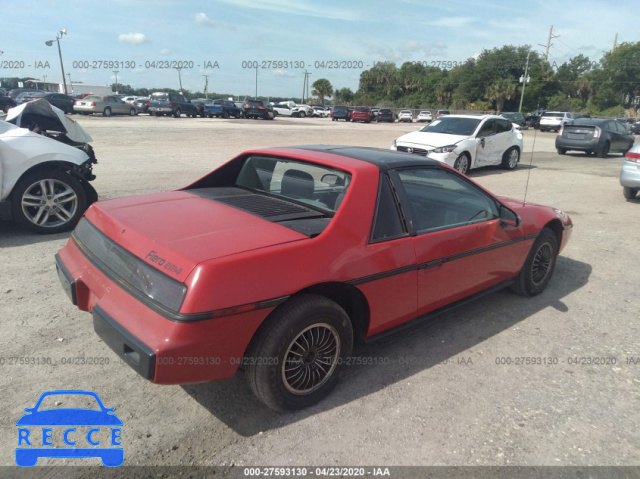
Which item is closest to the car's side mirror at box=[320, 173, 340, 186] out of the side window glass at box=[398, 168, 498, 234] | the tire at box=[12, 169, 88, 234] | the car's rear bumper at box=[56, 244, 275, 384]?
the side window glass at box=[398, 168, 498, 234]

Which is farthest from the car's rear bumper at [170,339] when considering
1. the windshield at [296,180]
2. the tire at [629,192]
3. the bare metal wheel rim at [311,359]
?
the tire at [629,192]

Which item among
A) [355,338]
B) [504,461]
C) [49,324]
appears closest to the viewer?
[504,461]

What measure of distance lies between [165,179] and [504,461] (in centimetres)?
877

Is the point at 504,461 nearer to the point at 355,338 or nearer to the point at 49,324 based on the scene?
the point at 355,338

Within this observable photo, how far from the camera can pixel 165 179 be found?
969 centimetres

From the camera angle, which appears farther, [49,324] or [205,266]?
[49,324]

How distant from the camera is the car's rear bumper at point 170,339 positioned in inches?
84.7

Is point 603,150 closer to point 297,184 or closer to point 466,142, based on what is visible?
point 466,142

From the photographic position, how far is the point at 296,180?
3.47 m

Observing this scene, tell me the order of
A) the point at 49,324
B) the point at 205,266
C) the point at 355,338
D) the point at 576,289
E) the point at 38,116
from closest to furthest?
the point at 205,266 < the point at 355,338 < the point at 49,324 < the point at 576,289 < the point at 38,116

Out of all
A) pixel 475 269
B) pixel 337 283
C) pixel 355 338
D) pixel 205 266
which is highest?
pixel 205 266

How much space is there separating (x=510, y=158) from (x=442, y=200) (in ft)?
36.1

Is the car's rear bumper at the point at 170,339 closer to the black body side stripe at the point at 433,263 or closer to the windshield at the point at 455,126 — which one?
the black body side stripe at the point at 433,263

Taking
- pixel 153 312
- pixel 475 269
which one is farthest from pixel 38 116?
pixel 475 269
